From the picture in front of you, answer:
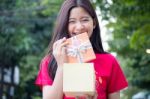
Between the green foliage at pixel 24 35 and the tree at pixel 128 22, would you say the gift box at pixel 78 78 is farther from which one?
the green foliage at pixel 24 35

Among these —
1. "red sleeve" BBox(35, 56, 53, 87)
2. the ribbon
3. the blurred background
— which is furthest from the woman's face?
the blurred background

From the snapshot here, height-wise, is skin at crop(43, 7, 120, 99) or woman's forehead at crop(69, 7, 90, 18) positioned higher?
woman's forehead at crop(69, 7, 90, 18)

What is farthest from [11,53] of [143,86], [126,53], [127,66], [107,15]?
[107,15]

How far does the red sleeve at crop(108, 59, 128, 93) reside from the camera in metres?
3.18

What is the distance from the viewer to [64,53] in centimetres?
293

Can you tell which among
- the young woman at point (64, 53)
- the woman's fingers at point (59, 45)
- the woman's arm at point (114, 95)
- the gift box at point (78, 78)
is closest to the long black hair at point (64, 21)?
the young woman at point (64, 53)

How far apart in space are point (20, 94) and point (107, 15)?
17277 mm

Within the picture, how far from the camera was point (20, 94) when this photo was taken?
1115 inches

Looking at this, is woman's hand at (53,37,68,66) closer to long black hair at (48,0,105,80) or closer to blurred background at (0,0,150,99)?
long black hair at (48,0,105,80)

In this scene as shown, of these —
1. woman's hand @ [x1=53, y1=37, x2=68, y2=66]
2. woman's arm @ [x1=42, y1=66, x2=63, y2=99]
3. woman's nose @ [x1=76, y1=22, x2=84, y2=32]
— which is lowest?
woman's arm @ [x1=42, y1=66, x2=63, y2=99]

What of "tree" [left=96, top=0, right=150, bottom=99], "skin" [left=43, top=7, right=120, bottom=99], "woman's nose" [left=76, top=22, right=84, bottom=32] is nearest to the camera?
"skin" [left=43, top=7, right=120, bottom=99]

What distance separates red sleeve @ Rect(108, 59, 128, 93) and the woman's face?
296 mm

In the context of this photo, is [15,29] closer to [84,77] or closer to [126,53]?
[126,53]

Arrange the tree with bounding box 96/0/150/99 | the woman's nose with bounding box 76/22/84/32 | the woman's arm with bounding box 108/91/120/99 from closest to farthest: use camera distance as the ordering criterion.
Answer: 1. the woman's nose with bounding box 76/22/84/32
2. the woman's arm with bounding box 108/91/120/99
3. the tree with bounding box 96/0/150/99
